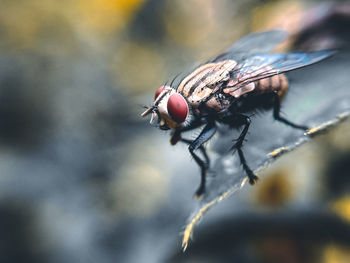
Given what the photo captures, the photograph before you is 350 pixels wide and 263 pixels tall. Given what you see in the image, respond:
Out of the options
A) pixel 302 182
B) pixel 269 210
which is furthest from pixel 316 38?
pixel 269 210

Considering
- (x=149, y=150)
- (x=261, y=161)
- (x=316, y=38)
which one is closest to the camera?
(x=261, y=161)

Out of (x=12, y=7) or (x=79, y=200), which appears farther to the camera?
(x=12, y=7)

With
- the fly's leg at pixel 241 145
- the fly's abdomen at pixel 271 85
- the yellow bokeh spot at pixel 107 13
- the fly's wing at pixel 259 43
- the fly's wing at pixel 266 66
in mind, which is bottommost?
the fly's leg at pixel 241 145

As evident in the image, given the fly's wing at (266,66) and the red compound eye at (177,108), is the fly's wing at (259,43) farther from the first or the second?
the red compound eye at (177,108)

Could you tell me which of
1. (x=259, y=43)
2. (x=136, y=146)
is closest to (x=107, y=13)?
(x=136, y=146)

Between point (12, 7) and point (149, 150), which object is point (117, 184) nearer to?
point (149, 150)

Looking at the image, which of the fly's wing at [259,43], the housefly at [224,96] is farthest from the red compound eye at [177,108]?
the fly's wing at [259,43]

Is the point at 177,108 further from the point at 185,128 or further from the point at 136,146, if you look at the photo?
the point at 136,146
